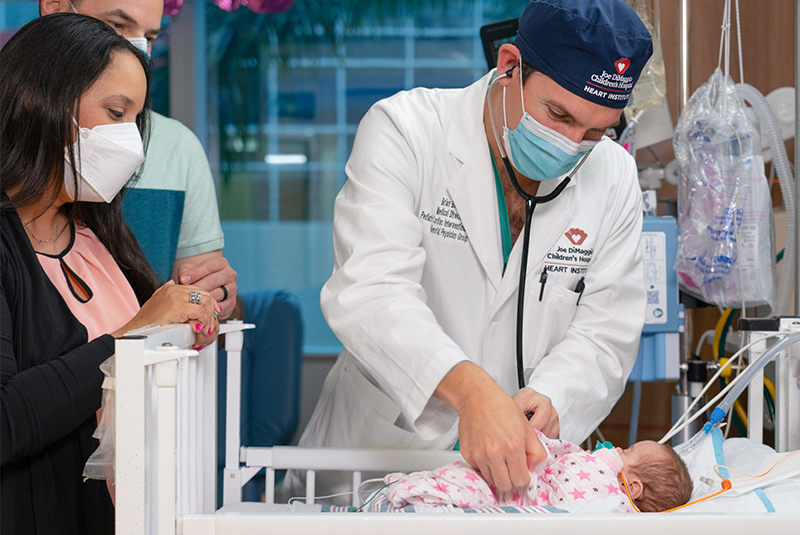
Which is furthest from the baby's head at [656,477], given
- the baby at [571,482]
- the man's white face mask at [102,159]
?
the man's white face mask at [102,159]

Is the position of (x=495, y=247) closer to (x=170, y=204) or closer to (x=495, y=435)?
(x=495, y=435)

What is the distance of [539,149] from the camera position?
3.93ft

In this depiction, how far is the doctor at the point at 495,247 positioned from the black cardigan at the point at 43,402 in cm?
40

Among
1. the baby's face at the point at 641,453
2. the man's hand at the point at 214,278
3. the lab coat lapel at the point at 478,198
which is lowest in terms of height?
the baby's face at the point at 641,453

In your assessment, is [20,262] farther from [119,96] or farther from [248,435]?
[248,435]

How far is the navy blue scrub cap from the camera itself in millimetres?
1118

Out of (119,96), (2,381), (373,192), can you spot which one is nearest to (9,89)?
(119,96)

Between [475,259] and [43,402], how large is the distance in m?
0.77

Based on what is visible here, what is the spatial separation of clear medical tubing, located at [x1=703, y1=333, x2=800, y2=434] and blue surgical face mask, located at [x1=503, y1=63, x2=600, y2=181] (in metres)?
0.46

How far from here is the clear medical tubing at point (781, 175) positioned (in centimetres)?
178

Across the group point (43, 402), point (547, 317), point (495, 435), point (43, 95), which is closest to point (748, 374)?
point (547, 317)

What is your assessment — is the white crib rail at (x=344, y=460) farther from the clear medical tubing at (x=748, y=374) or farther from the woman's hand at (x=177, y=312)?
the clear medical tubing at (x=748, y=374)

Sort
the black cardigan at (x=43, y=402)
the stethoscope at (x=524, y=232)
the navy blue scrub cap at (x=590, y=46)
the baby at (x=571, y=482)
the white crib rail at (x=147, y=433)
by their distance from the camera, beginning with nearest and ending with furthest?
the white crib rail at (x=147, y=433), the black cardigan at (x=43, y=402), the baby at (x=571, y=482), the navy blue scrub cap at (x=590, y=46), the stethoscope at (x=524, y=232)

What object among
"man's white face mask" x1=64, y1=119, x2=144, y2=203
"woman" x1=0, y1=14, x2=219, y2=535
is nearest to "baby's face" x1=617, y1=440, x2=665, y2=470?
"woman" x1=0, y1=14, x2=219, y2=535
